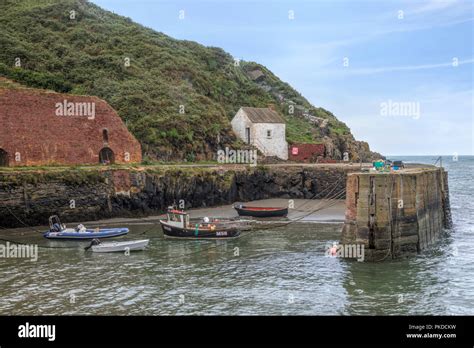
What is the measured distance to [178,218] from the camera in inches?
1422

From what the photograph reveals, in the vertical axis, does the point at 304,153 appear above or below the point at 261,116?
below

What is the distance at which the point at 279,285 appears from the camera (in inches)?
914

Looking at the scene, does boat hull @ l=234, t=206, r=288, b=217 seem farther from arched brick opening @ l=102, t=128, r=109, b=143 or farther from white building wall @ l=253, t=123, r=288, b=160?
white building wall @ l=253, t=123, r=288, b=160

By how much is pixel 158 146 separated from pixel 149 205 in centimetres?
1431

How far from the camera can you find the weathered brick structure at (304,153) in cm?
6606

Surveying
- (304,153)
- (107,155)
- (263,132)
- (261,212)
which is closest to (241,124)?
(263,132)

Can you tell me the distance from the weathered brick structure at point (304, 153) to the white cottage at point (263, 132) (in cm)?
90

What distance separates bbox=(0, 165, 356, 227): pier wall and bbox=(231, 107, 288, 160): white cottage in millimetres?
9736

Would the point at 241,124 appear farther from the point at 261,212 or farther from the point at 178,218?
the point at 178,218

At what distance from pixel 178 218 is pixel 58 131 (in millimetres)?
17753

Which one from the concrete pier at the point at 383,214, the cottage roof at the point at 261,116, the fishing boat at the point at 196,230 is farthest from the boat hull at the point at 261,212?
the cottage roof at the point at 261,116

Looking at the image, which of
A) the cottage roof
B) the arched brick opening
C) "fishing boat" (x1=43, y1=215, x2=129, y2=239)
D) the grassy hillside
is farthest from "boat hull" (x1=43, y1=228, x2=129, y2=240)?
the cottage roof

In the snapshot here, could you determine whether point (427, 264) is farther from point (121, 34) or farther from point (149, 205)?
point (121, 34)

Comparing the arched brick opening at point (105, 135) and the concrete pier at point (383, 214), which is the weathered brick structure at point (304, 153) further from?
the concrete pier at point (383, 214)
